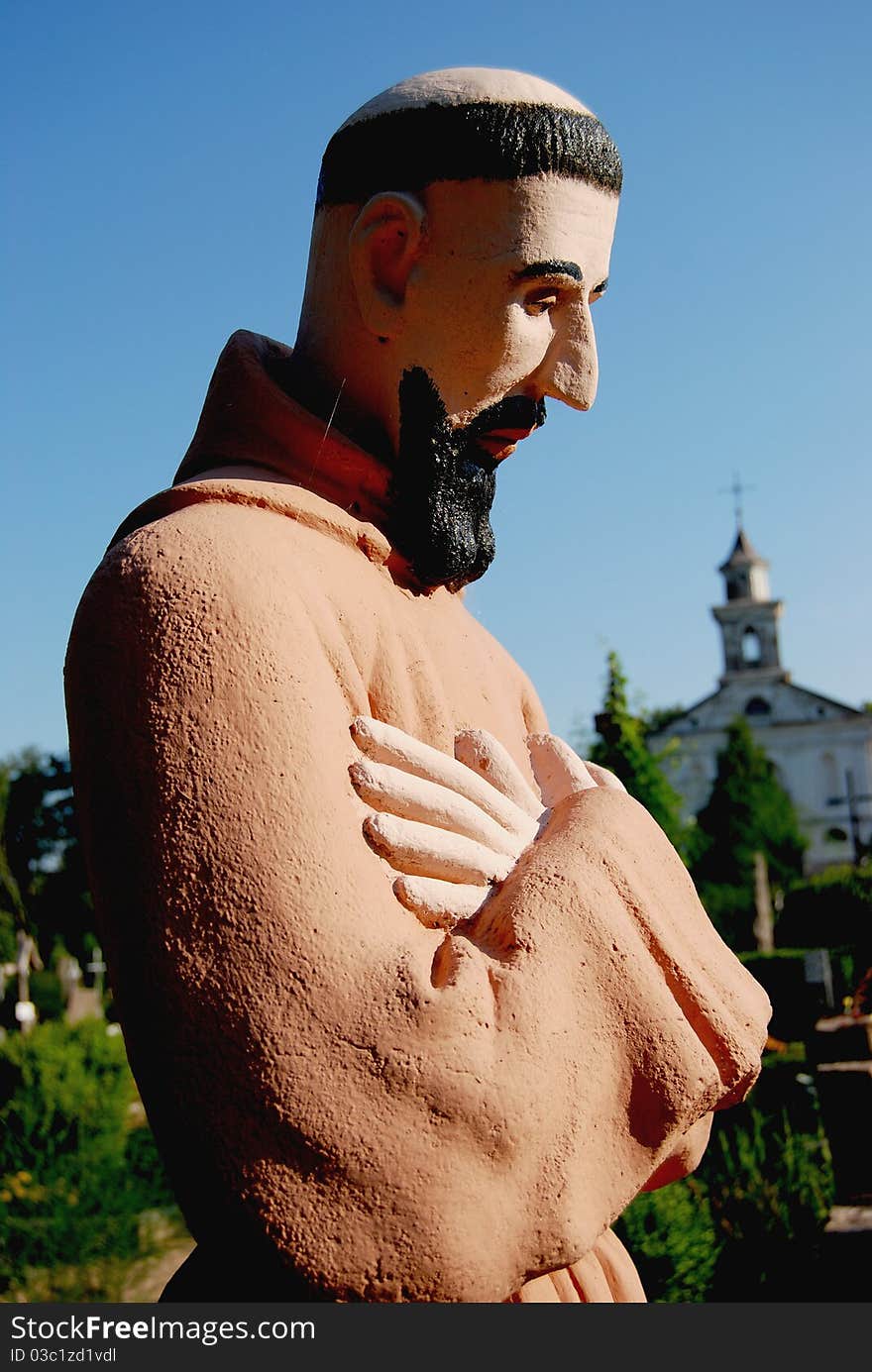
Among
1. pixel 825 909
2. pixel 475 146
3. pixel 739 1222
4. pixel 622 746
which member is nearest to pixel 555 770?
pixel 475 146

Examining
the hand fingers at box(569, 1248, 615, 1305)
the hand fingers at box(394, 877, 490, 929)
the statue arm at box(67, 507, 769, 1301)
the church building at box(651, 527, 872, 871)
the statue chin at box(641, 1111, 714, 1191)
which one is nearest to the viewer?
the statue arm at box(67, 507, 769, 1301)

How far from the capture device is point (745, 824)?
3388cm

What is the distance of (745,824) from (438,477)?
3267 centimetres

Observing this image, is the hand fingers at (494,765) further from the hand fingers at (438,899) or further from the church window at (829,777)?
→ the church window at (829,777)

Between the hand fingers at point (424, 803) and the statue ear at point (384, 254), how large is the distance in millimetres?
839

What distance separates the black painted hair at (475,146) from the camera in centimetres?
227

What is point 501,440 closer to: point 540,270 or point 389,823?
point 540,270

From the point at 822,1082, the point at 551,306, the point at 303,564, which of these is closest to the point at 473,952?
the point at 303,564

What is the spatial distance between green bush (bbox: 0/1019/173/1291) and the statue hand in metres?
6.65

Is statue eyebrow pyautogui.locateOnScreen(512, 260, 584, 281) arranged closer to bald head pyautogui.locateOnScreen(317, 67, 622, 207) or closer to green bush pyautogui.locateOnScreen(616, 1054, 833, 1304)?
bald head pyautogui.locateOnScreen(317, 67, 622, 207)

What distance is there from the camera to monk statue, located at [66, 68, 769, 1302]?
5.70 feet

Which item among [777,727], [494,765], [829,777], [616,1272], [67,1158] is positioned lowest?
[67,1158]

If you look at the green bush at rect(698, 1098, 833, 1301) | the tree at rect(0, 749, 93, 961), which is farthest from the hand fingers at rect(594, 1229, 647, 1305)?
the tree at rect(0, 749, 93, 961)

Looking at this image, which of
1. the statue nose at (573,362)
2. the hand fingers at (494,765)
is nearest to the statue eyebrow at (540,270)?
the statue nose at (573,362)
